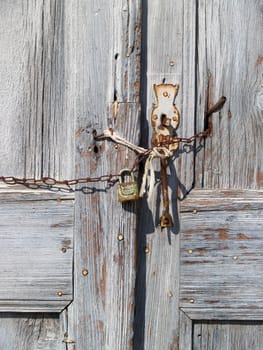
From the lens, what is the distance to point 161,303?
1.20 metres

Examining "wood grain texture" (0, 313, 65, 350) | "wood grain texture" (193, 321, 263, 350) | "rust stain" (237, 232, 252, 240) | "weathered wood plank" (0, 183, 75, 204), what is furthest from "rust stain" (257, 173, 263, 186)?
"wood grain texture" (0, 313, 65, 350)

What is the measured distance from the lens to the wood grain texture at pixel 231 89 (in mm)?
1188

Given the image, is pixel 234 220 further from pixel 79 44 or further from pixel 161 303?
pixel 79 44

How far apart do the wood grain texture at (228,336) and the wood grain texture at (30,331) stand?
1.11ft

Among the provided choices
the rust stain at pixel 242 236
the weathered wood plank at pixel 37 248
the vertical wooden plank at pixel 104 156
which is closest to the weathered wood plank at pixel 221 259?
the rust stain at pixel 242 236

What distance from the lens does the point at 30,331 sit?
1.24 metres

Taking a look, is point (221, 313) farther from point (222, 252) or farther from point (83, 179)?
point (83, 179)

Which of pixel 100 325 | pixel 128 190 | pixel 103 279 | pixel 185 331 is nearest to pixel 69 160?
pixel 128 190

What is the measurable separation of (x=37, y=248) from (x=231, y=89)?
22.8 inches

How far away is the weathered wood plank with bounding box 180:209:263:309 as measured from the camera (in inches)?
46.4

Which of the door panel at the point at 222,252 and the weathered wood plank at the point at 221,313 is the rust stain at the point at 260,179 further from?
the weathered wood plank at the point at 221,313

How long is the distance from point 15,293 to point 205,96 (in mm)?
635

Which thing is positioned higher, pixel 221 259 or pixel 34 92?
pixel 34 92

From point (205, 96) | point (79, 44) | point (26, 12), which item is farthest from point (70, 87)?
point (205, 96)
